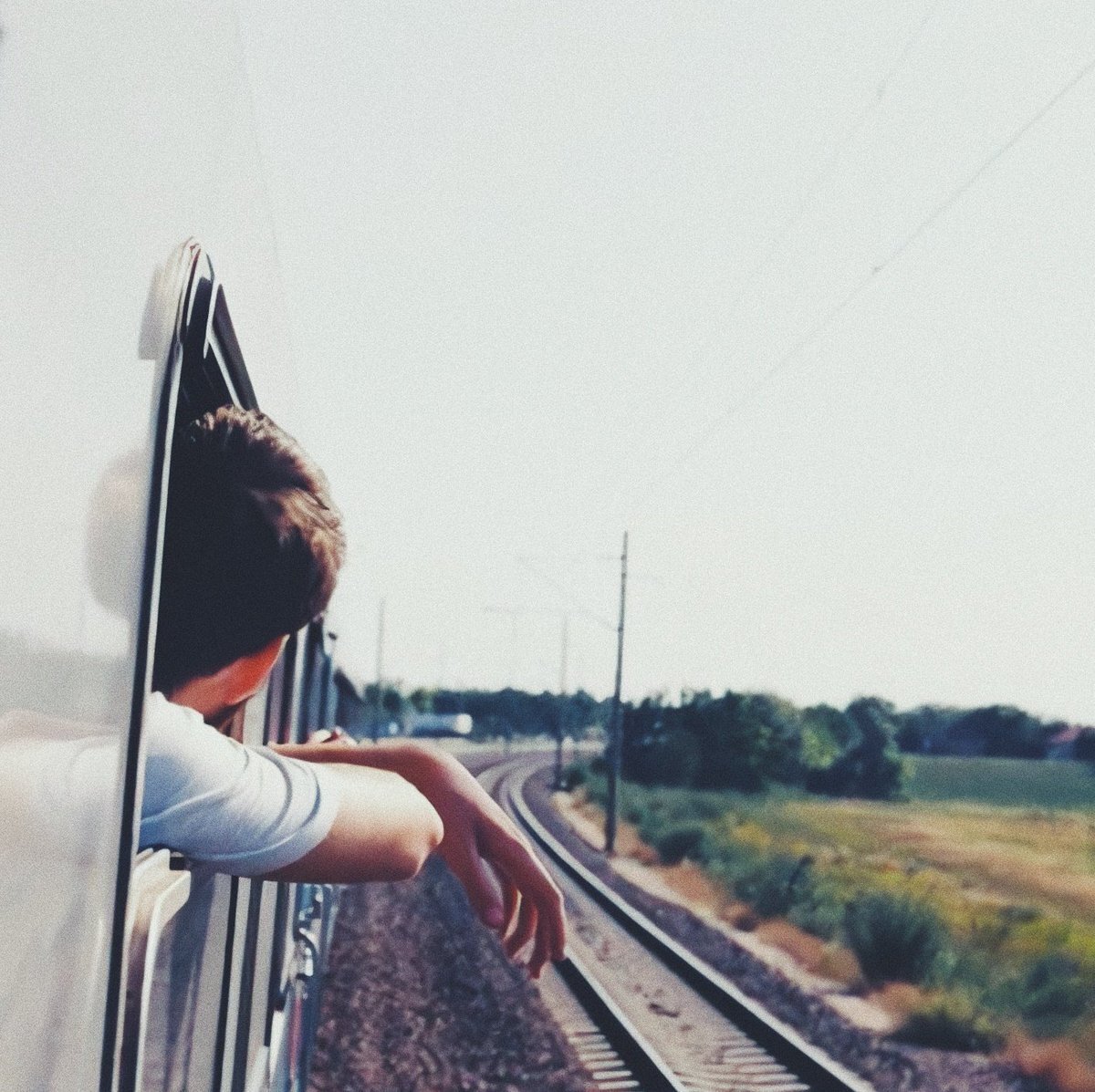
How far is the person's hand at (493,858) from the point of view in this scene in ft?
4.74

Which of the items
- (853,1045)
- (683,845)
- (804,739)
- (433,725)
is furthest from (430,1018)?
(433,725)

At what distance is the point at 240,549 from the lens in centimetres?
139

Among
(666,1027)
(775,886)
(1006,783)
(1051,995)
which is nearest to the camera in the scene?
(666,1027)

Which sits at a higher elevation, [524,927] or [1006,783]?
[524,927]

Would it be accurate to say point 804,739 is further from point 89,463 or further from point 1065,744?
point 89,463

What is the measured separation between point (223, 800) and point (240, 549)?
28 cm

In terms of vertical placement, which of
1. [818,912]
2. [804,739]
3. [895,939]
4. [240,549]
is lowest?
[818,912]

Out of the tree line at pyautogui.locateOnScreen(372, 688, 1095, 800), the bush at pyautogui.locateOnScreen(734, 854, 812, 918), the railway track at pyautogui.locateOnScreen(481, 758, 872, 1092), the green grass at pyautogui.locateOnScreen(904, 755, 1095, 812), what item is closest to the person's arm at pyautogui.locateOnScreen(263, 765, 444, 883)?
the railway track at pyautogui.locateOnScreen(481, 758, 872, 1092)

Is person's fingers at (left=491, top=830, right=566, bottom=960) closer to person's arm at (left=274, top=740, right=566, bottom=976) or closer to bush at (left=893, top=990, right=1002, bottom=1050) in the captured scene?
person's arm at (left=274, top=740, right=566, bottom=976)

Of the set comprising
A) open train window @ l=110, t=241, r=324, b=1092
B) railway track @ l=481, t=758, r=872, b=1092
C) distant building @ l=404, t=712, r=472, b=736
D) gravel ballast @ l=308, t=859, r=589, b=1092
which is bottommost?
gravel ballast @ l=308, t=859, r=589, b=1092

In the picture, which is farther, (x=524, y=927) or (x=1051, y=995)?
(x=1051, y=995)

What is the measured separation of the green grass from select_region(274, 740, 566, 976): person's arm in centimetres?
6367

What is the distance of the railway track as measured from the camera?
9.15 metres

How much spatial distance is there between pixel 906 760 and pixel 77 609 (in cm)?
7361
